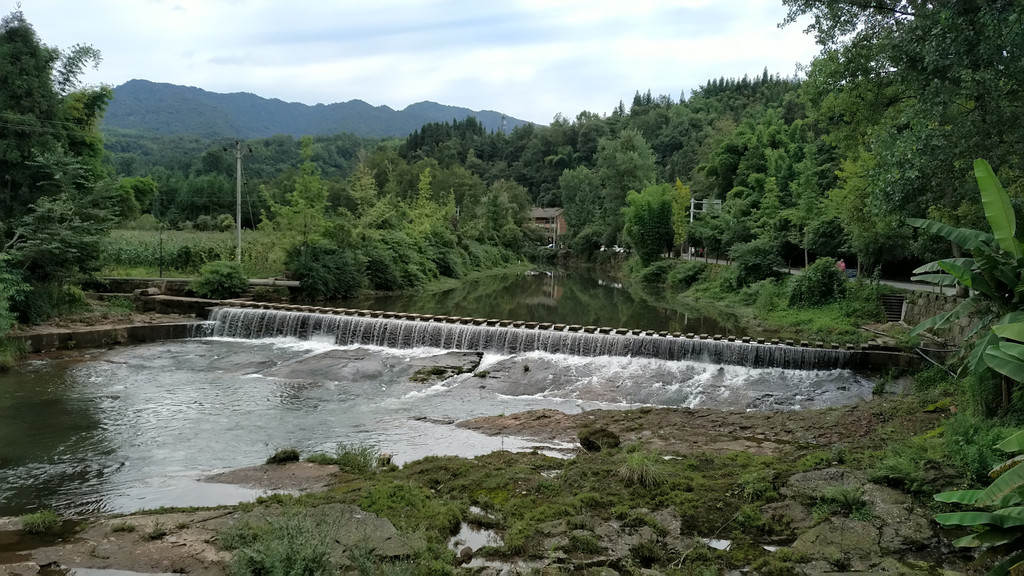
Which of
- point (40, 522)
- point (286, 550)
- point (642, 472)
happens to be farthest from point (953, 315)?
point (40, 522)

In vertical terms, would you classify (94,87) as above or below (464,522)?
above

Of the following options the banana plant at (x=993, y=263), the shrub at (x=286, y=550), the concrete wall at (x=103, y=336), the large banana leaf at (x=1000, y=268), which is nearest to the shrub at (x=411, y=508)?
the shrub at (x=286, y=550)

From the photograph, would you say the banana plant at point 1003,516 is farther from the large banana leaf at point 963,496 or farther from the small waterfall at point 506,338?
the small waterfall at point 506,338

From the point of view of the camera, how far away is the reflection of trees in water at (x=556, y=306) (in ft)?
76.9

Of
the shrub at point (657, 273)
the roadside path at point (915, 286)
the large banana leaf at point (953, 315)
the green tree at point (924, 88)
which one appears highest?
the green tree at point (924, 88)

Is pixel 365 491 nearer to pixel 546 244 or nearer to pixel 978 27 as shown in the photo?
pixel 978 27

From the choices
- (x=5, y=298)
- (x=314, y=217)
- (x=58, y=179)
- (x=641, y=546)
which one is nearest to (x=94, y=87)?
(x=58, y=179)

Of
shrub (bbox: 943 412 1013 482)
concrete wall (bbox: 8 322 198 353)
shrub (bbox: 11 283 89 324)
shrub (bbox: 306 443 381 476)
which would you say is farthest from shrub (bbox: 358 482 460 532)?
shrub (bbox: 11 283 89 324)

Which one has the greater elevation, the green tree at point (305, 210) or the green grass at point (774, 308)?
the green tree at point (305, 210)

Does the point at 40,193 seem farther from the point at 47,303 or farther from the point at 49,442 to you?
the point at 49,442

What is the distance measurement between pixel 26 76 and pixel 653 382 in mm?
18582

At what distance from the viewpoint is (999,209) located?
6.23m

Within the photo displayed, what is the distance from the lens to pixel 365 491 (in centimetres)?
703

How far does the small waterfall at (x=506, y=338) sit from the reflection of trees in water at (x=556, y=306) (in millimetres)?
5611
